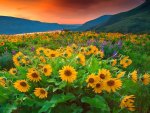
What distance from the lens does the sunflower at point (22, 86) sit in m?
4.77

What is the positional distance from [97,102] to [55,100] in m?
0.47

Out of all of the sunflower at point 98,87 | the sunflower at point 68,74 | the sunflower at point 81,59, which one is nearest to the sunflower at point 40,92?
the sunflower at point 68,74

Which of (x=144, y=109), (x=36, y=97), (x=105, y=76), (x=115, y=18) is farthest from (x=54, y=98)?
(x=115, y=18)

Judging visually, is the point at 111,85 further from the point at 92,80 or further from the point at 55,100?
the point at 55,100

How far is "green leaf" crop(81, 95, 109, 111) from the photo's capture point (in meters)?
4.56

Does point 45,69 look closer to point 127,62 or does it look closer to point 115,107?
point 115,107

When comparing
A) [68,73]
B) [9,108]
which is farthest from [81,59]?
[9,108]

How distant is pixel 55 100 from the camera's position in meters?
4.59

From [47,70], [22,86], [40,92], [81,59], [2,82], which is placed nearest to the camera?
[40,92]

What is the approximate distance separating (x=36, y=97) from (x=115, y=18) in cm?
19047

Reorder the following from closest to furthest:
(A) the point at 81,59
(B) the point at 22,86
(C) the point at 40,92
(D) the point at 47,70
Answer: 1. (C) the point at 40,92
2. (B) the point at 22,86
3. (D) the point at 47,70
4. (A) the point at 81,59

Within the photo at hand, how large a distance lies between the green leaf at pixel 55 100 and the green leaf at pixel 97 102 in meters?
0.16

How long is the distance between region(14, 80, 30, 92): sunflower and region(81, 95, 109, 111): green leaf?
687 millimetres

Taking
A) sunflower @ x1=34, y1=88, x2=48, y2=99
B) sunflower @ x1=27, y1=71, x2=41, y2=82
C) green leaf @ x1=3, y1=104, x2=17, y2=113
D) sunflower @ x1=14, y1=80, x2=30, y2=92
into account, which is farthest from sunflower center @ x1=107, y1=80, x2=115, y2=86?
green leaf @ x1=3, y1=104, x2=17, y2=113
